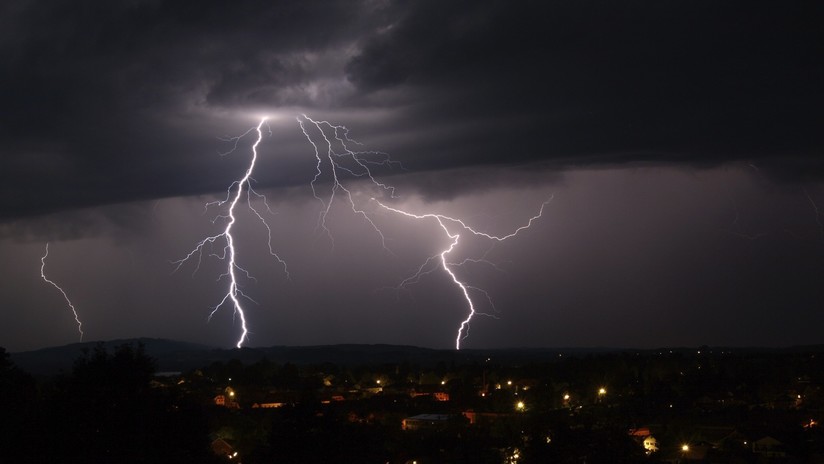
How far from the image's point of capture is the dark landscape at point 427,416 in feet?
32.6

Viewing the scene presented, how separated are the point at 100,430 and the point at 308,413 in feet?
9.27

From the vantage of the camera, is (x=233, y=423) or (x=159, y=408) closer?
(x=159, y=408)

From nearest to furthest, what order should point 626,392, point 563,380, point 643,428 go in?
point 643,428 → point 626,392 → point 563,380

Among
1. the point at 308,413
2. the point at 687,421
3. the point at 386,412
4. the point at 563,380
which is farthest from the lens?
the point at 563,380

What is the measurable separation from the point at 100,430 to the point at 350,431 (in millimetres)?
3353

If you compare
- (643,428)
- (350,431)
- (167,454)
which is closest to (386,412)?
(643,428)

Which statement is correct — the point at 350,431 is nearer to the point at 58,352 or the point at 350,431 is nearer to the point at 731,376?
the point at 731,376

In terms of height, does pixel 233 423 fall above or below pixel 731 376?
below

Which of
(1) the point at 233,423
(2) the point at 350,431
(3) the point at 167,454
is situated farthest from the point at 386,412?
(3) the point at 167,454

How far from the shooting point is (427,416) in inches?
1120

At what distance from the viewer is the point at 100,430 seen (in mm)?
9680

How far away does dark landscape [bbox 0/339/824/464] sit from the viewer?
32.6 feet

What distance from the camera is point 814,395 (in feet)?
103

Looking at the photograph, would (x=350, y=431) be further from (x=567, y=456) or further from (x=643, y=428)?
(x=643, y=428)
